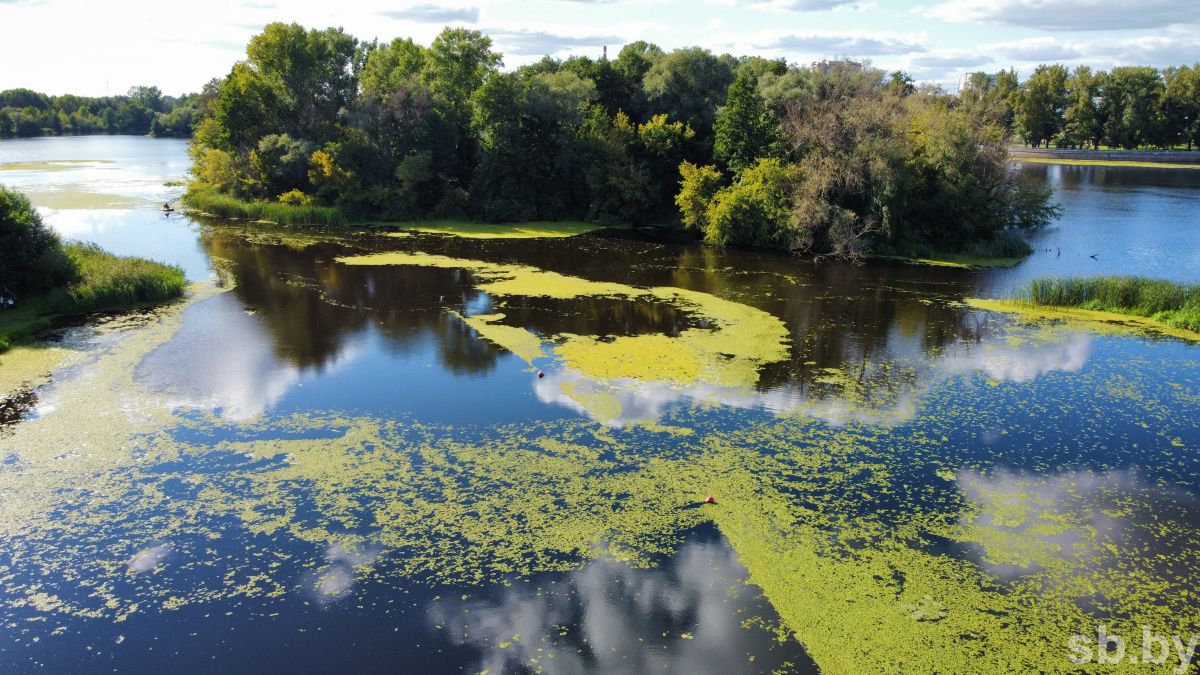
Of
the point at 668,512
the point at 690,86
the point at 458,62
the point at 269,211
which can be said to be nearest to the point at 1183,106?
the point at 690,86

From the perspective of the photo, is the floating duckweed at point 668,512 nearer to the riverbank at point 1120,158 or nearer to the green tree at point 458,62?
the green tree at point 458,62

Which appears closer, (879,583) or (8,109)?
(879,583)

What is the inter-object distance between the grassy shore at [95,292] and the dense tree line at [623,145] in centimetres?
1417

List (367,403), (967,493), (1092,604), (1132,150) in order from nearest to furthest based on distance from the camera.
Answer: (1092,604), (967,493), (367,403), (1132,150)

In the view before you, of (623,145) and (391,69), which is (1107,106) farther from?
(391,69)

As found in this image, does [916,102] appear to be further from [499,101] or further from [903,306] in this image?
[499,101]

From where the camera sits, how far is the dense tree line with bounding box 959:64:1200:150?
6900 cm

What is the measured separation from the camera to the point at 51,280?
20312 mm

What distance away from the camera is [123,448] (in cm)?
1238

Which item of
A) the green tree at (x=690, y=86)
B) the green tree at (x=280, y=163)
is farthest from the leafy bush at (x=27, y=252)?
the green tree at (x=690, y=86)

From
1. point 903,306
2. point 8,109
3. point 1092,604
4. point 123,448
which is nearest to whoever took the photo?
point 1092,604

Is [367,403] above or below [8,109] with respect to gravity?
below

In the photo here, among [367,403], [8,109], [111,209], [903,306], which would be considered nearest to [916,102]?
[903,306]

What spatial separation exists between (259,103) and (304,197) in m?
6.14
